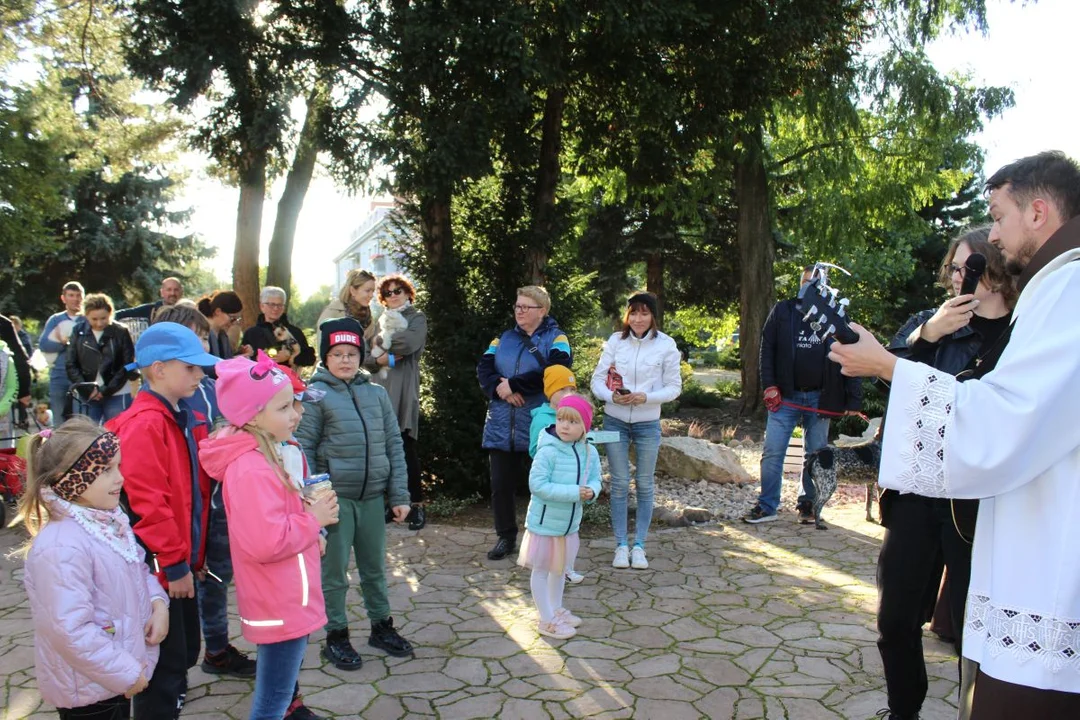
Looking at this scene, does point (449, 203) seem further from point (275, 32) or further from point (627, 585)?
point (627, 585)

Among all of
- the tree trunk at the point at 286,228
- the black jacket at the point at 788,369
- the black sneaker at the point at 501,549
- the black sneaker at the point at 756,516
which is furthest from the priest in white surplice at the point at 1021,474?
the tree trunk at the point at 286,228

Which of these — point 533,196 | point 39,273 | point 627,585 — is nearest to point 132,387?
point 533,196

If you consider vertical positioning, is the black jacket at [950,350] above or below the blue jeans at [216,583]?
above

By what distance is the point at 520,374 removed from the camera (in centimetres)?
596

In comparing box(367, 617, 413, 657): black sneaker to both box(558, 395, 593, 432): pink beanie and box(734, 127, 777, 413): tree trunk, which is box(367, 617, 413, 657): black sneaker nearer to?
box(558, 395, 593, 432): pink beanie

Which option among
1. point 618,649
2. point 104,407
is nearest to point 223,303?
point 104,407

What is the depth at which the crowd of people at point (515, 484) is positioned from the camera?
1800 mm

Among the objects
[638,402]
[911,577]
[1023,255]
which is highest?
[1023,255]

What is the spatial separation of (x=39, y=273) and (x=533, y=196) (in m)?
22.3

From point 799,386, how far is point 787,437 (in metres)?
0.49

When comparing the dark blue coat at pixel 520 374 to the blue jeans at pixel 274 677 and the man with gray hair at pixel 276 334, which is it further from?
the blue jeans at pixel 274 677

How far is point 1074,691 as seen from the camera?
1.78 m

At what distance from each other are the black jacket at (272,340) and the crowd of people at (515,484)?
0.13 m

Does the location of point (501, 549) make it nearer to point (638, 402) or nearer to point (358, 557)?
point (638, 402)
